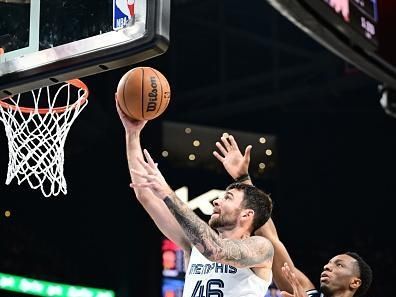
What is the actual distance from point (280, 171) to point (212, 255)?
7.02 meters

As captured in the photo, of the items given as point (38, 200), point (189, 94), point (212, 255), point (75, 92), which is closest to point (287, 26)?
point (189, 94)

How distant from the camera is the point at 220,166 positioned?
967 centimetres

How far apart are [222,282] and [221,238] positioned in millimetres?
219

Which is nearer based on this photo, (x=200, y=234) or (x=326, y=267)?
(x=200, y=234)

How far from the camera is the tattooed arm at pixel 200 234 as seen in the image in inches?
106

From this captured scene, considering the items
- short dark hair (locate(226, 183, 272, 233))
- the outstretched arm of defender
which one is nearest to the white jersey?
short dark hair (locate(226, 183, 272, 233))

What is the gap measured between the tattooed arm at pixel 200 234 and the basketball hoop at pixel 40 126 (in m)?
0.96

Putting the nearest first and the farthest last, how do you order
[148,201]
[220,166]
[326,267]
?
[148,201] < [326,267] < [220,166]

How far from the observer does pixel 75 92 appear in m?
3.92

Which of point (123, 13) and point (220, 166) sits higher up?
point (123, 13)

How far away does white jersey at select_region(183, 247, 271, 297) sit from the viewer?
3.02 metres

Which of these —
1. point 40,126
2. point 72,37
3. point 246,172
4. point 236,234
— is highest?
point 72,37

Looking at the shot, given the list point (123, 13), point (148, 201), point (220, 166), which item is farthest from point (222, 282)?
point (220, 166)

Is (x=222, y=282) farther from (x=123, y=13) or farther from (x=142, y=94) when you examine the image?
(x=123, y=13)
